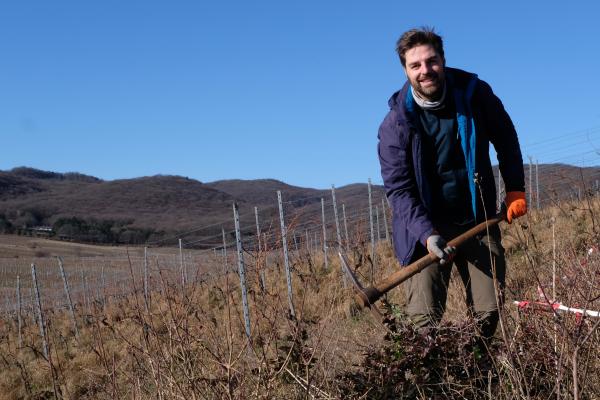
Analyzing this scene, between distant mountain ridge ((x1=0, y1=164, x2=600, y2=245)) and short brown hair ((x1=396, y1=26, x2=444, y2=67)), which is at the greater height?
distant mountain ridge ((x1=0, y1=164, x2=600, y2=245))

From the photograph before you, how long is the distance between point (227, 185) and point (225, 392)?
439 ft

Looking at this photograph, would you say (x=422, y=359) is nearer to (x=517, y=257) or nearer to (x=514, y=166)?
(x=514, y=166)

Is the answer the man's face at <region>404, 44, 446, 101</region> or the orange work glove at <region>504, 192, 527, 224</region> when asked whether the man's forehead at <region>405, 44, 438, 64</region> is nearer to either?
the man's face at <region>404, 44, 446, 101</region>

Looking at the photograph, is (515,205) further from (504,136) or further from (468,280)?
(468,280)

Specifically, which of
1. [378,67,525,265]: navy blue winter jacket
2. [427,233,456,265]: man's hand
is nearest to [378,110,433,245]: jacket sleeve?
[378,67,525,265]: navy blue winter jacket

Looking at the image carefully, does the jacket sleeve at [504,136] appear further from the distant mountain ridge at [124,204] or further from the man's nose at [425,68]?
the distant mountain ridge at [124,204]

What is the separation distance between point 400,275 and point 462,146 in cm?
64

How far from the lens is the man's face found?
2.93 metres

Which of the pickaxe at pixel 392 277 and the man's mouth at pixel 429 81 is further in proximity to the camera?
the man's mouth at pixel 429 81

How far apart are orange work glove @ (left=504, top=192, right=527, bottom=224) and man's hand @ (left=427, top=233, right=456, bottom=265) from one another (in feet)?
1.12

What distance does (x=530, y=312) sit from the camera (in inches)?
113

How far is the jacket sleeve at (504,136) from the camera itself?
306 cm

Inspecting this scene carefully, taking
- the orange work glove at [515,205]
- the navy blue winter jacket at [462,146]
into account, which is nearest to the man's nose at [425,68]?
the navy blue winter jacket at [462,146]

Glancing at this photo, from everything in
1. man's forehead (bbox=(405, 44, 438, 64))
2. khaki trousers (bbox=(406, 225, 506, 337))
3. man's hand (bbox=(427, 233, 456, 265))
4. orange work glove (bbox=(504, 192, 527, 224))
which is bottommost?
khaki trousers (bbox=(406, 225, 506, 337))
